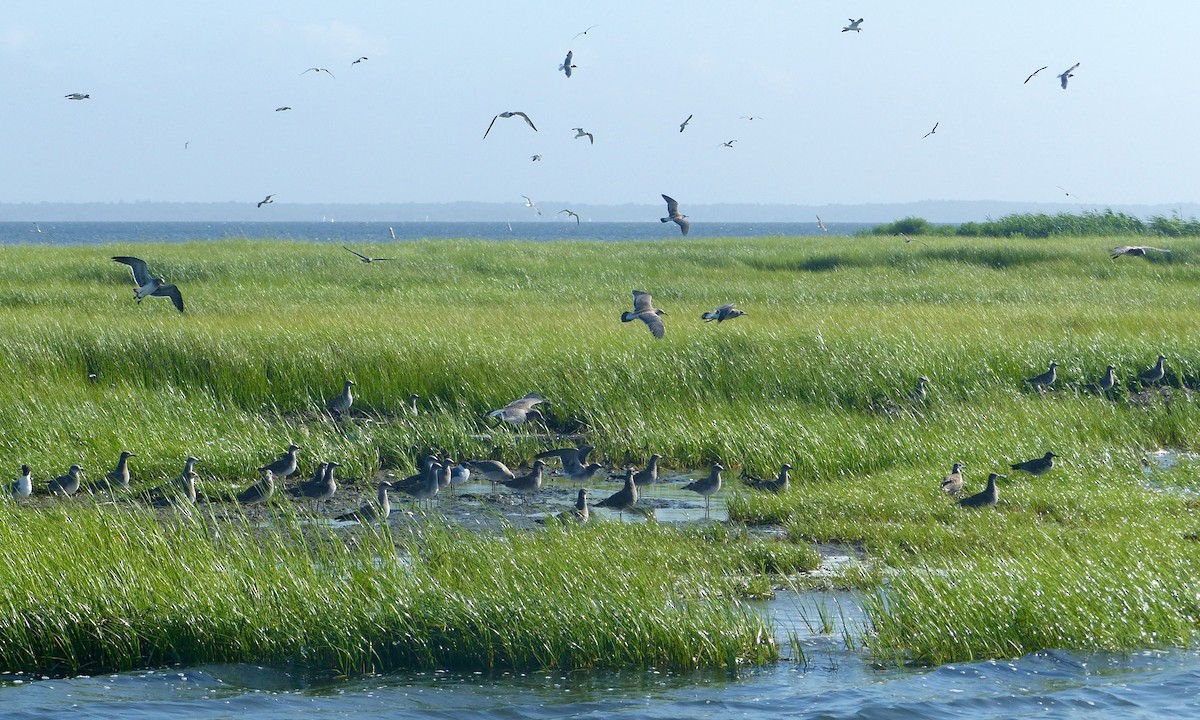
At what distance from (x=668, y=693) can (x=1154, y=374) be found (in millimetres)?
13621

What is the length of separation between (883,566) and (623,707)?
372cm

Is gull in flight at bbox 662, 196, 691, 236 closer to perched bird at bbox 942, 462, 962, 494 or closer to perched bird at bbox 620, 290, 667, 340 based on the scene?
perched bird at bbox 620, 290, 667, 340

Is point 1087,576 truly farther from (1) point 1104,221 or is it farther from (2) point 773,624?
(1) point 1104,221

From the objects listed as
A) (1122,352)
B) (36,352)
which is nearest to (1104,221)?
(1122,352)

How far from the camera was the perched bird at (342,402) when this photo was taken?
17453mm

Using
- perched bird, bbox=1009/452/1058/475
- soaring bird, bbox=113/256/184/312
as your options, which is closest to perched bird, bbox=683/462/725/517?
perched bird, bbox=1009/452/1058/475


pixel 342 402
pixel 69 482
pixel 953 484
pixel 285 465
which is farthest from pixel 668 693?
pixel 342 402

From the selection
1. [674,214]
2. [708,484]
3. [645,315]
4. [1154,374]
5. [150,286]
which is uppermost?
[674,214]

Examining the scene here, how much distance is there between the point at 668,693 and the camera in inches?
323

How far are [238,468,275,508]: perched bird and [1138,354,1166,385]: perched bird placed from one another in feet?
44.1

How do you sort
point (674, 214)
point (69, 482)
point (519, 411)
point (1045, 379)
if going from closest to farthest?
point (69, 482), point (519, 411), point (1045, 379), point (674, 214)

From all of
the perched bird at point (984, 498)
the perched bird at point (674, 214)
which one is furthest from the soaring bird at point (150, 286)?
the perched bird at point (984, 498)

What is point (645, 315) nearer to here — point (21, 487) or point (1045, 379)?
point (1045, 379)

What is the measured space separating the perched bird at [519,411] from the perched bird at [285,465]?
2.70 m
